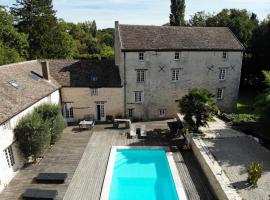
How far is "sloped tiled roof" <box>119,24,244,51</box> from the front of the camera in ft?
98.2

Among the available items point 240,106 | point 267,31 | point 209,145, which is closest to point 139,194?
point 209,145

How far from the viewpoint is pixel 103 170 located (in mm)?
19781

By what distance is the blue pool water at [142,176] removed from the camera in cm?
1716

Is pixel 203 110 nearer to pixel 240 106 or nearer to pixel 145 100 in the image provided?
pixel 145 100

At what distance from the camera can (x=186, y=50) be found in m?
30.5

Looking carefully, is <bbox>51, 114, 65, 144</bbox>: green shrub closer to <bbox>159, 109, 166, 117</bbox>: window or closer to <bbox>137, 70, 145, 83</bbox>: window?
<bbox>137, 70, 145, 83</bbox>: window

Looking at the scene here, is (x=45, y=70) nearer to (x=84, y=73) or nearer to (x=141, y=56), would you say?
(x=84, y=73)

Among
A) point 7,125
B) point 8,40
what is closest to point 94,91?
point 7,125

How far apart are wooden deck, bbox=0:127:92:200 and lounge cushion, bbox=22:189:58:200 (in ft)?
1.67

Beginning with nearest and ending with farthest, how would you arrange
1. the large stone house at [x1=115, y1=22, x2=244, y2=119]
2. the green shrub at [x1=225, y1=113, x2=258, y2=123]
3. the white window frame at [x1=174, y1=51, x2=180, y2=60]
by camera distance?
the green shrub at [x1=225, y1=113, x2=258, y2=123]
the large stone house at [x1=115, y1=22, x2=244, y2=119]
the white window frame at [x1=174, y1=51, x2=180, y2=60]

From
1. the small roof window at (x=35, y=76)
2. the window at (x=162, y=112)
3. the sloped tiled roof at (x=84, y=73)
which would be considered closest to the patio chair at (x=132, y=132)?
the window at (x=162, y=112)

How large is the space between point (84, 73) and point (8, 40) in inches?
777

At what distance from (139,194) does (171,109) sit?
17.3m

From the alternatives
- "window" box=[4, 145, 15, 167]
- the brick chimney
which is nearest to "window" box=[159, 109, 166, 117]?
the brick chimney
